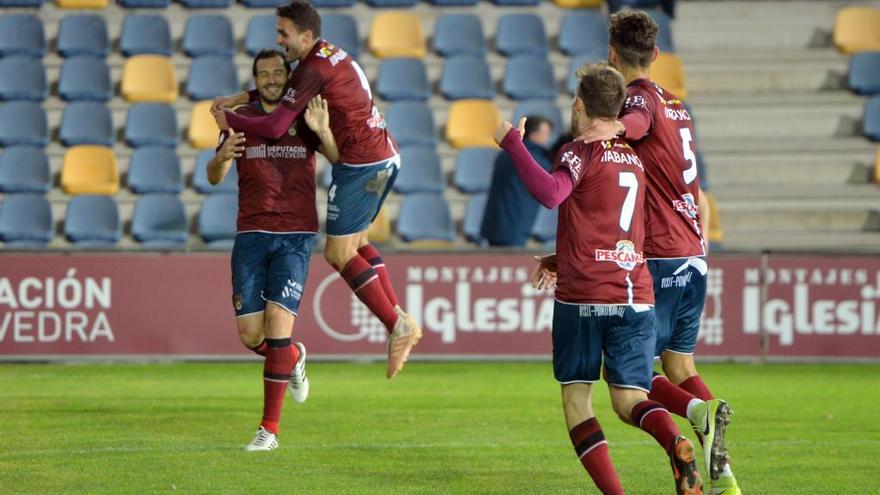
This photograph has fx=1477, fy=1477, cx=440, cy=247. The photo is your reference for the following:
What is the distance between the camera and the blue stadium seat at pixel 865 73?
18.6 metres

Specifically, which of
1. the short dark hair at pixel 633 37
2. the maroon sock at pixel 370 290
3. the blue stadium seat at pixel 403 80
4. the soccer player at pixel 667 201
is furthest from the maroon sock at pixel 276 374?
the blue stadium seat at pixel 403 80

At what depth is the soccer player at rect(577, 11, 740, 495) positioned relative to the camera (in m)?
6.70

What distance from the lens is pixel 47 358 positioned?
14.0m

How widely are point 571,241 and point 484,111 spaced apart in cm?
1183

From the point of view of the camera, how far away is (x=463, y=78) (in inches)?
722

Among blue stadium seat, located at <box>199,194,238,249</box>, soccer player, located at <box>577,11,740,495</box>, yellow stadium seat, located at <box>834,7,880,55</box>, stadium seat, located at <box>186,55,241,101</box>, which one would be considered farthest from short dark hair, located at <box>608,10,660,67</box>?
yellow stadium seat, located at <box>834,7,880,55</box>

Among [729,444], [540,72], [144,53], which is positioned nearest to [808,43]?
[540,72]

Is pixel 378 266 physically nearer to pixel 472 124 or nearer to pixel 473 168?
pixel 473 168

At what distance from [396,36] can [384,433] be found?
10143 millimetres

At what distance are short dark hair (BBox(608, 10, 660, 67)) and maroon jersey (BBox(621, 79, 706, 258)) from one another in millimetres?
122

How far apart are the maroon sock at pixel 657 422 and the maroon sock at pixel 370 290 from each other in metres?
2.72

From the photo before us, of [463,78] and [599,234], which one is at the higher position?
[599,234]

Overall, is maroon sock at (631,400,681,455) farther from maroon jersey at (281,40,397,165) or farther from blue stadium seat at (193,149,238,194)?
blue stadium seat at (193,149,238,194)

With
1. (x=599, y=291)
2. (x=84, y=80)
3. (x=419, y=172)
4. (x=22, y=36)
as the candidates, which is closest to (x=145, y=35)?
(x=84, y=80)
